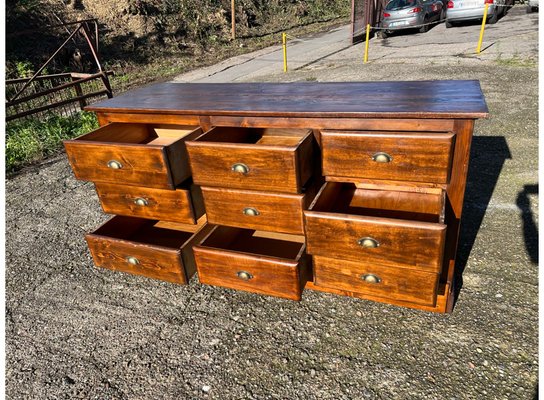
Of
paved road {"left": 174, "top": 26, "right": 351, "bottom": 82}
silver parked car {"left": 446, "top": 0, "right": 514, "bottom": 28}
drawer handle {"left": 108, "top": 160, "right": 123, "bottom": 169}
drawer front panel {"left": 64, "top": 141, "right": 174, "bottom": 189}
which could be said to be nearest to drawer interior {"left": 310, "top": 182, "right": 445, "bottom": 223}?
drawer front panel {"left": 64, "top": 141, "right": 174, "bottom": 189}

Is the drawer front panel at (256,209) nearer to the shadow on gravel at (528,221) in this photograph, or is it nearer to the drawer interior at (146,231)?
the drawer interior at (146,231)

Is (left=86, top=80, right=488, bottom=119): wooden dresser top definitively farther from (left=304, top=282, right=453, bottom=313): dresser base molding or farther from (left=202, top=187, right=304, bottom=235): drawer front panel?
(left=304, top=282, right=453, bottom=313): dresser base molding

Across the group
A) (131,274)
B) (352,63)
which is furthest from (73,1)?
(131,274)

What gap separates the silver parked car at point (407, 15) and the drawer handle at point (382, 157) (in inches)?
488

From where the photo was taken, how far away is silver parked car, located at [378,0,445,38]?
Answer: 12.4 meters

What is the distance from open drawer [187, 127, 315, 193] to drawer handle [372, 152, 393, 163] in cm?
37

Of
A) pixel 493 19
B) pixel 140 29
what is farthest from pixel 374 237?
pixel 140 29

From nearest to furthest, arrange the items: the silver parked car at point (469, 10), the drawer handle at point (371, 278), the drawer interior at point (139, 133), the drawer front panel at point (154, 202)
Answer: the drawer handle at point (371, 278) < the drawer front panel at point (154, 202) < the drawer interior at point (139, 133) < the silver parked car at point (469, 10)

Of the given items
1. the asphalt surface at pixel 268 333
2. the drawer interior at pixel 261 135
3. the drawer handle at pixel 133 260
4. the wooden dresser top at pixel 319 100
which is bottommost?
the asphalt surface at pixel 268 333

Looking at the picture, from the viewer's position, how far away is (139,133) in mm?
2797

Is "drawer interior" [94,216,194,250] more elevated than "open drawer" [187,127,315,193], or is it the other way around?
"open drawer" [187,127,315,193]

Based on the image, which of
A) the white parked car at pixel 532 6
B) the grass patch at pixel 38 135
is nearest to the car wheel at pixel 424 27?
the white parked car at pixel 532 6

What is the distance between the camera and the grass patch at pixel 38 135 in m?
5.11

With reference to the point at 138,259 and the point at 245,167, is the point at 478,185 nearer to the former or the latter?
the point at 245,167
